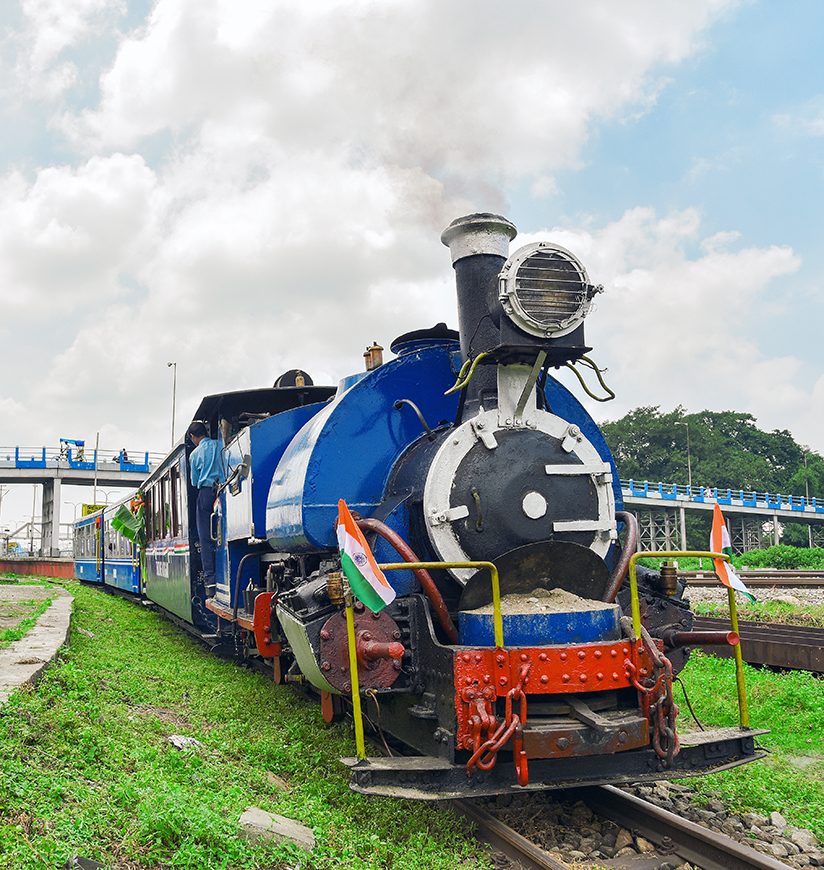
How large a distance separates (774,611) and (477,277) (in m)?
12.7

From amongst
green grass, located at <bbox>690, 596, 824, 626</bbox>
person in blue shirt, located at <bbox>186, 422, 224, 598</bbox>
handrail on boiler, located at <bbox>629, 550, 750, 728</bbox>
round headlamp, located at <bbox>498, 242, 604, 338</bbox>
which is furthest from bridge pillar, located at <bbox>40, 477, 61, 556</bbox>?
handrail on boiler, located at <bbox>629, 550, 750, 728</bbox>

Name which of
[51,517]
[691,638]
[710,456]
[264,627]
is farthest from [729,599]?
[710,456]

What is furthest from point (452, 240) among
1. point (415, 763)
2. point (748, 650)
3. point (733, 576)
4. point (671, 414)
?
point (671, 414)

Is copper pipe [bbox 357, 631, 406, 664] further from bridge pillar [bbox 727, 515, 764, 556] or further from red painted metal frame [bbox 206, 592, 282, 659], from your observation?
bridge pillar [bbox 727, 515, 764, 556]

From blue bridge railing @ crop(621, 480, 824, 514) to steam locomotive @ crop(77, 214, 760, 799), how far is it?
42421mm

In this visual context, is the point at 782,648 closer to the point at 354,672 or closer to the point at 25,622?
the point at 354,672

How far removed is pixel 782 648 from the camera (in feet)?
31.4

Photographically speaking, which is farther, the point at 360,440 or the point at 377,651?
the point at 360,440

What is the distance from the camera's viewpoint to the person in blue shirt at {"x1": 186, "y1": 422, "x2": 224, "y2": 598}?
30.7ft

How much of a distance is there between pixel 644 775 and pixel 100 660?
→ 632 centimetres

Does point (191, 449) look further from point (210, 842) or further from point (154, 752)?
point (210, 842)

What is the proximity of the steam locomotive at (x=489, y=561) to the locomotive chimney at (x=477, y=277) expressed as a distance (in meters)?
0.01

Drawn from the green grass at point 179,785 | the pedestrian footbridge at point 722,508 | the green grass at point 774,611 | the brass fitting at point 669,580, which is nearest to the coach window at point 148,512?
the green grass at point 179,785

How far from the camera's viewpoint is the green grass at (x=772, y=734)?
5.33m
